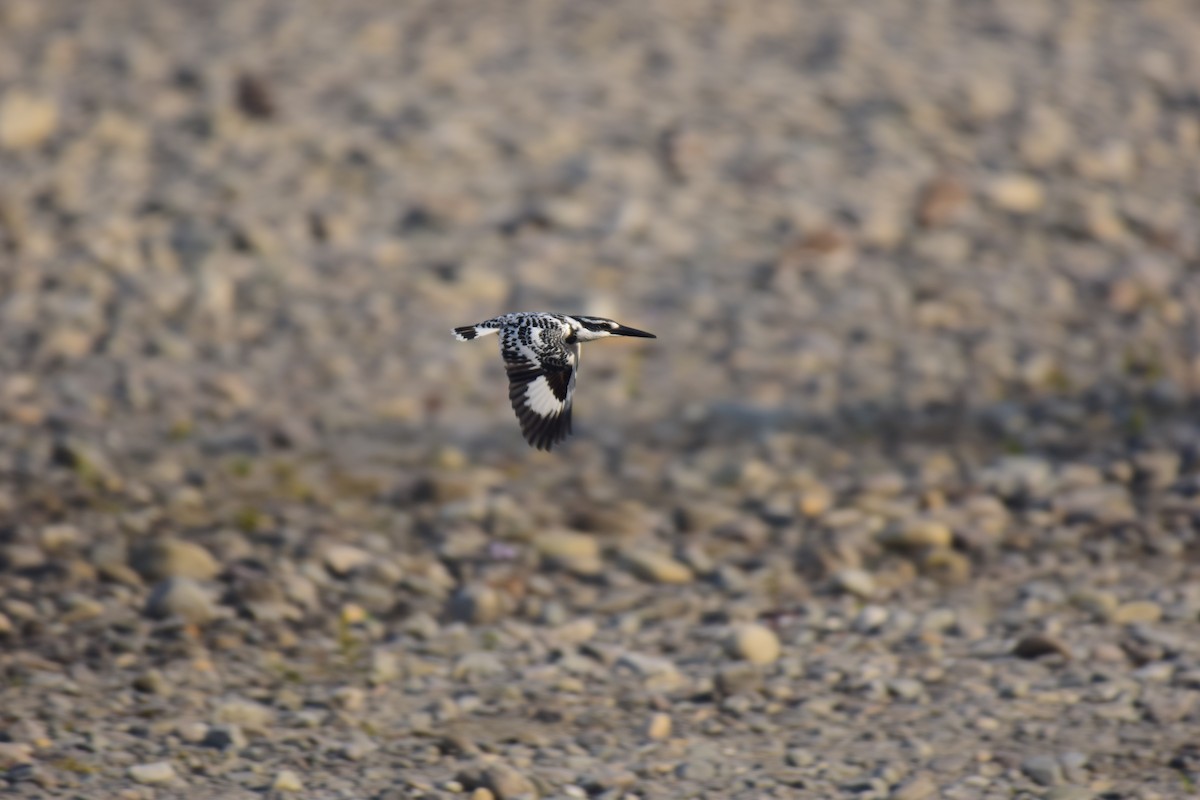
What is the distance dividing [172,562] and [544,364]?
1.91 metres

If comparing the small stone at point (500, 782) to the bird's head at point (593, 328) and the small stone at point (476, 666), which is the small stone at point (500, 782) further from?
the bird's head at point (593, 328)

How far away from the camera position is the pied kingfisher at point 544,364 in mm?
4844

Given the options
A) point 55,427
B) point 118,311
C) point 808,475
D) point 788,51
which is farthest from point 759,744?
point 788,51

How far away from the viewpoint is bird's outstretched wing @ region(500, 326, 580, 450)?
15.9 ft

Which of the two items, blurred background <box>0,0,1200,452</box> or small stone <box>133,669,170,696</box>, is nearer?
small stone <box>133,669,170,696</box>

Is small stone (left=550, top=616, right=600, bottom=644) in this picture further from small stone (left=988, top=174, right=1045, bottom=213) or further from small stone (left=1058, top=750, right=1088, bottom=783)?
small stone (left=988, top=174, right=1045, bottom=213)

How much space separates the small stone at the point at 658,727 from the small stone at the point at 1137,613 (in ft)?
6.04

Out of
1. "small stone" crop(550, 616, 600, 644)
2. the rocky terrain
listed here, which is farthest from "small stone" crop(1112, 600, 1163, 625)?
"small stone" crop(550, 616, 600, 644)

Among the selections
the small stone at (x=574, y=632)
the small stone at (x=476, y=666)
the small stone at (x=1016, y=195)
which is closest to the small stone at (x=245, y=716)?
the small stone at (x=476, y=666)

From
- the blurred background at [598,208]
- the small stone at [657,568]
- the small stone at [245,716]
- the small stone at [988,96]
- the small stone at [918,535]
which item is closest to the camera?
the small stone at [245,716]

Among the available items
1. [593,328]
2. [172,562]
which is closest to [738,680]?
[593,328]

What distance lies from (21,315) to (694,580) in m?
3.64

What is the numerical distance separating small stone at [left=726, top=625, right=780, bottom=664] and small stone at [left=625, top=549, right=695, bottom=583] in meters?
0.58

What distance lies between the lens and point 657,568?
20.6ft
